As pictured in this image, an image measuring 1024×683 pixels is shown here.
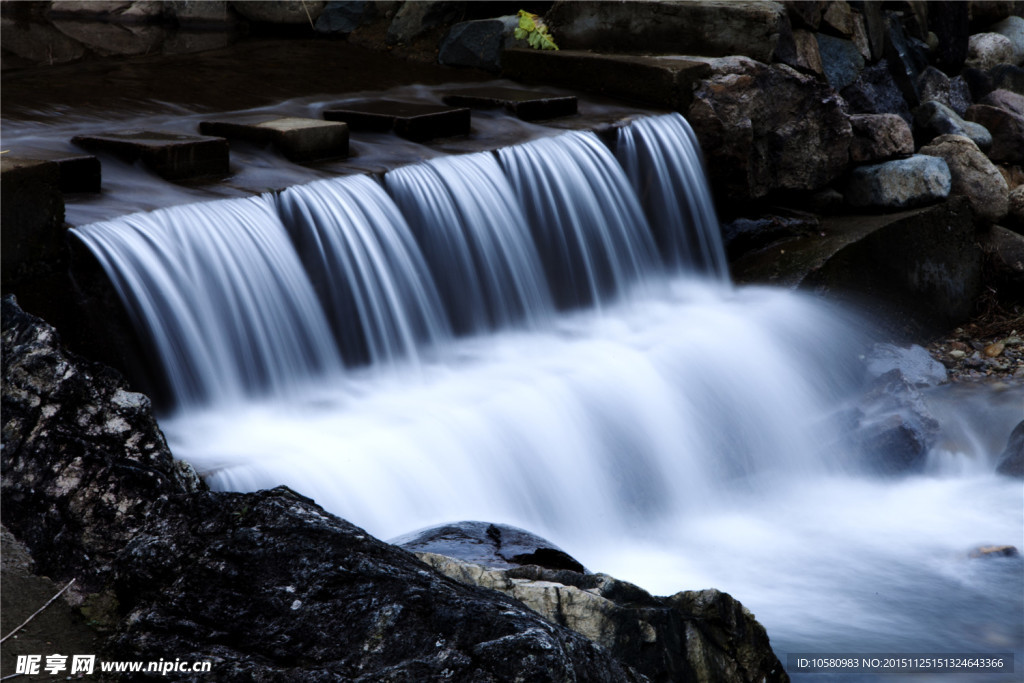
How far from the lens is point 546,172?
21.2 ft

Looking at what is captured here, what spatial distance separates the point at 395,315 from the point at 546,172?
59.3 inches

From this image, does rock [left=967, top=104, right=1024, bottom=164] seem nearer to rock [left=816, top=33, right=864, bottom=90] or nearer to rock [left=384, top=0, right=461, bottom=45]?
rock [left=816, top=33, right=864, bottom=90]

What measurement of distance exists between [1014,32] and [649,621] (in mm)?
10825

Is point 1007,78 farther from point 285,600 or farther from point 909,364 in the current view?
point 285,600

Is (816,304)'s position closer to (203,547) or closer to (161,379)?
(161,379)

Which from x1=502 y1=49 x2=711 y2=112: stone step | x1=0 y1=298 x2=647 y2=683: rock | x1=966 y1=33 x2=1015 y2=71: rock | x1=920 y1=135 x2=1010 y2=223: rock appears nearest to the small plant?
x1=502 y1=49 x2=711 y2=112: stone step

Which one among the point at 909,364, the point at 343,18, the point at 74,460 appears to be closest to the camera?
the point at 74,460

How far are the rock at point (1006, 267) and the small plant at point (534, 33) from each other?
3.52m

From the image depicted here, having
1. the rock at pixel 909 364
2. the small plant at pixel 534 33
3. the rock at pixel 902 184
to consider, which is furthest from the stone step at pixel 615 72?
the rock at pixel 909 364

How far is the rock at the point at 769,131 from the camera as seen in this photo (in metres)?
7.37

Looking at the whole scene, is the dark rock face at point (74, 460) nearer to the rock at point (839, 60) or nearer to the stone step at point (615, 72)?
the stone step at point (615, 72)

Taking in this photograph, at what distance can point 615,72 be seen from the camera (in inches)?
301

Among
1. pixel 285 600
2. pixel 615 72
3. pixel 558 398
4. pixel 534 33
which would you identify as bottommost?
pixel 558 398

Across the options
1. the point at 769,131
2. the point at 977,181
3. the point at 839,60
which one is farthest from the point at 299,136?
the point at 977,181
